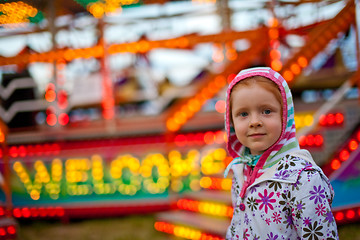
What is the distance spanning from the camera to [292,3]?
798 cm

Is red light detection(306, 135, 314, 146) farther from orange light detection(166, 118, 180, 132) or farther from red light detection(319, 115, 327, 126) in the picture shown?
orange light detection(166, 118, 180, 132)

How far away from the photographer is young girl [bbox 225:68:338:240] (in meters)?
1.28

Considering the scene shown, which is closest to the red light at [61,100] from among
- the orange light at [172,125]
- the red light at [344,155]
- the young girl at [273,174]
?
the orange light at [172,125]

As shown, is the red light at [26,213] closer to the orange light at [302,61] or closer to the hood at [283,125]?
the orange light at [302,61]

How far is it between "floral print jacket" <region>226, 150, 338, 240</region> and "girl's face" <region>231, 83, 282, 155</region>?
0.12 meters

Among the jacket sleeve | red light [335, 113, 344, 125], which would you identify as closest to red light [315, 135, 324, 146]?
red light [335, 113, 344, 125]

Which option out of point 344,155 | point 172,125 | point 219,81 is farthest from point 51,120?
point 344,155

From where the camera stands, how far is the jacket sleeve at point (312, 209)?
4.14 feet

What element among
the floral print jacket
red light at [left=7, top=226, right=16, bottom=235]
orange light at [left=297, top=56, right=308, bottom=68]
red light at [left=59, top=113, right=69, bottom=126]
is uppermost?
orange light at [left=297, top=56, right=308, bottom=68]

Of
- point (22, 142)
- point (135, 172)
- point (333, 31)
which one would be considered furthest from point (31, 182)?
point (333, 31)

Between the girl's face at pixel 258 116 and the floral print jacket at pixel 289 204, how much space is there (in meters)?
0.12

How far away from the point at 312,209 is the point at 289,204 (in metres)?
0.10

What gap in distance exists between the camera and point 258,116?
142 cm

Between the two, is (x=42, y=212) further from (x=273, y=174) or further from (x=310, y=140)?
(x=273, y=174)
